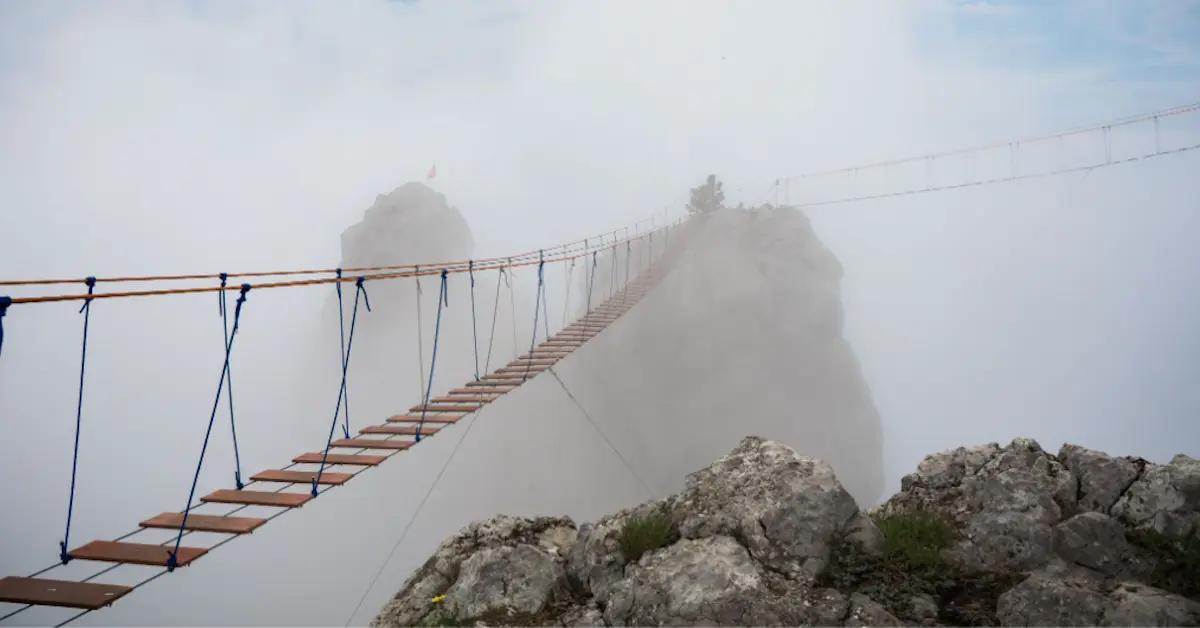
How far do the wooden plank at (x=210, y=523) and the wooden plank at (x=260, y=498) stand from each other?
0.53ft

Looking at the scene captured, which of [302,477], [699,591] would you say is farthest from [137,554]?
[699,591]

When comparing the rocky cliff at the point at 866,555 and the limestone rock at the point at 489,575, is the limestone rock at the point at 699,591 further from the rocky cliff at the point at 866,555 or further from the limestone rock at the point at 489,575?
the limestone rock at the point at 489,575

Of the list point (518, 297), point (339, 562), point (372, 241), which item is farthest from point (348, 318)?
point (339, 562)

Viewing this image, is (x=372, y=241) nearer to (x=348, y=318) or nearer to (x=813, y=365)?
(x=348, y=318)

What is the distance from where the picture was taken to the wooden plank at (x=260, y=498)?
591 centimetres

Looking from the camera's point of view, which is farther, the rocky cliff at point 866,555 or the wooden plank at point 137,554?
the wooden plank at point 137,554

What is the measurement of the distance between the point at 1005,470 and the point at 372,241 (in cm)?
5040

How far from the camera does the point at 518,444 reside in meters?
41.0

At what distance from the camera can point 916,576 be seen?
191 inches

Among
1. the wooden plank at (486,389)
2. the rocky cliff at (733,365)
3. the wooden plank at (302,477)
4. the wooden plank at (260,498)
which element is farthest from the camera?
the rocky cliff at (733,365)

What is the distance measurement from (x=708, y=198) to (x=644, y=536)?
34.7 meters

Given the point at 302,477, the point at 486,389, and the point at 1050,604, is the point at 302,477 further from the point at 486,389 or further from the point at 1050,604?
the point at 1050,604

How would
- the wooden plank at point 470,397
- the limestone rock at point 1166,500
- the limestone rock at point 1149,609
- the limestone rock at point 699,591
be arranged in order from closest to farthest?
the limestone rock at point 1149,609
the limestone rock at point 1166,500
the limestone rock at point 699,591
the wooden plank at point 470,397

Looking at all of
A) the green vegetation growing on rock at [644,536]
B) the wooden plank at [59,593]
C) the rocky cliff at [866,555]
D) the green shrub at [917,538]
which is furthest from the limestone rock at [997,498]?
the wooden plank at [59,593]
